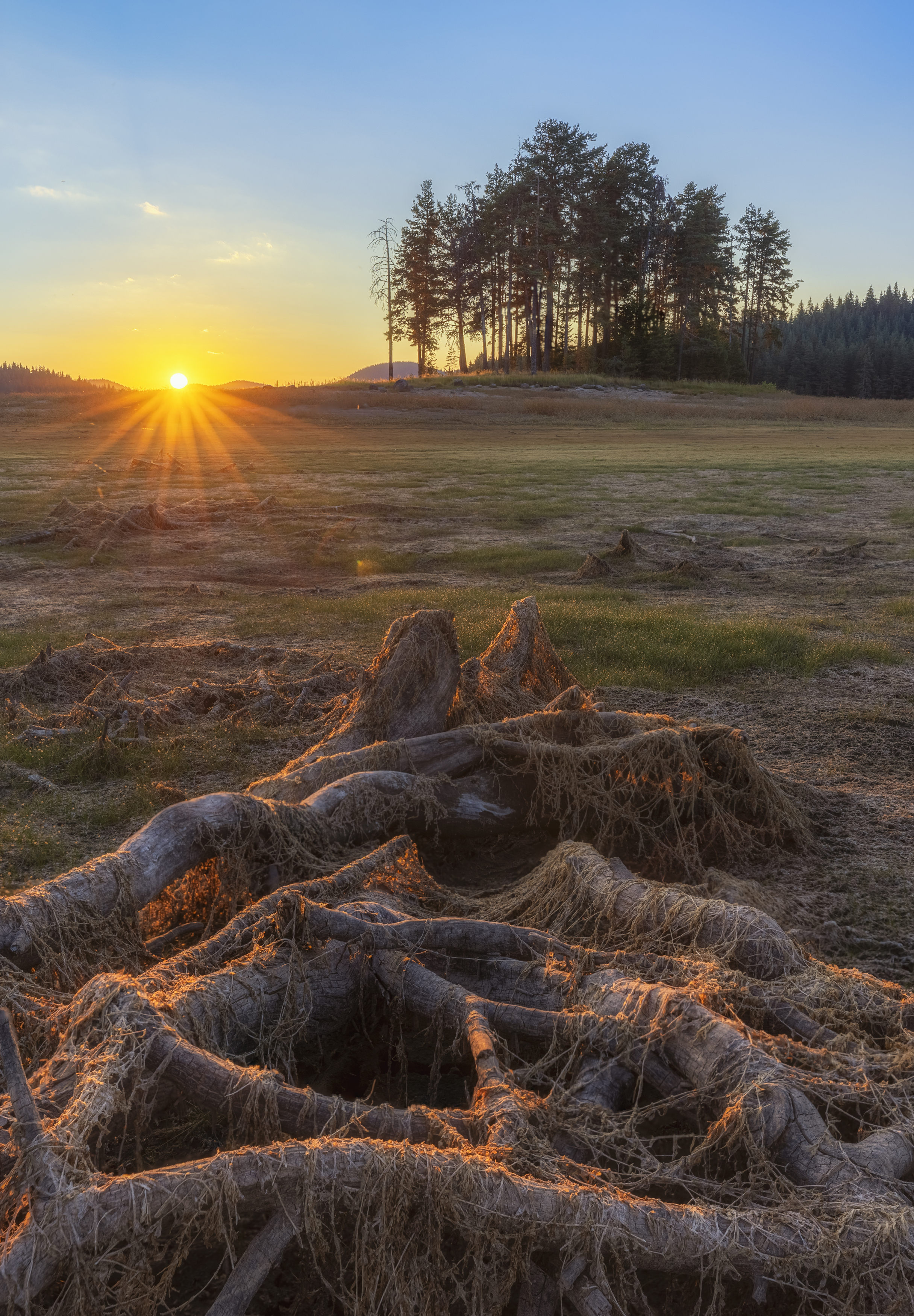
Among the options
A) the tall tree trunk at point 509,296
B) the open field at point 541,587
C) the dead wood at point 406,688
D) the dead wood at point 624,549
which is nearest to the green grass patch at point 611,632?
the open field at point 541,587

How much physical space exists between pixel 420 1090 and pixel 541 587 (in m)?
11.0

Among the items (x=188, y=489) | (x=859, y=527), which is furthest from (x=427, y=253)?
(x=859, y=527)

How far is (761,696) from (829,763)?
163cm

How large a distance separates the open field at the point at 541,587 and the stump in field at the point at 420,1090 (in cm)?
149

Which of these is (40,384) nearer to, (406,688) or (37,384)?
(37,384)

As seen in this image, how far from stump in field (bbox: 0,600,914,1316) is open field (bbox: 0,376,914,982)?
1.49 m

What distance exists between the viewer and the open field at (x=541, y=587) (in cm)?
606

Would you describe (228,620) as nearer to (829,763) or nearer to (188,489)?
(829,763)

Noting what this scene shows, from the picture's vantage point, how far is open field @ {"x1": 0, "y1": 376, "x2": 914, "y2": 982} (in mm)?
6062

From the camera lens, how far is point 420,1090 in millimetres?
3156

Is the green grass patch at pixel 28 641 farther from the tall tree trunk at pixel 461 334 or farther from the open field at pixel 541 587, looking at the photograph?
the tall tree trunk at pixel 461 334

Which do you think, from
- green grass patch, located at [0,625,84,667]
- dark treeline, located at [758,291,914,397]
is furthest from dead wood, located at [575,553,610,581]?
dark treeline, located at [758,291,914,397]

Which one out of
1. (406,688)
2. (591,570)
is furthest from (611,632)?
(406,688)

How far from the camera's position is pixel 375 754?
5324 mm
